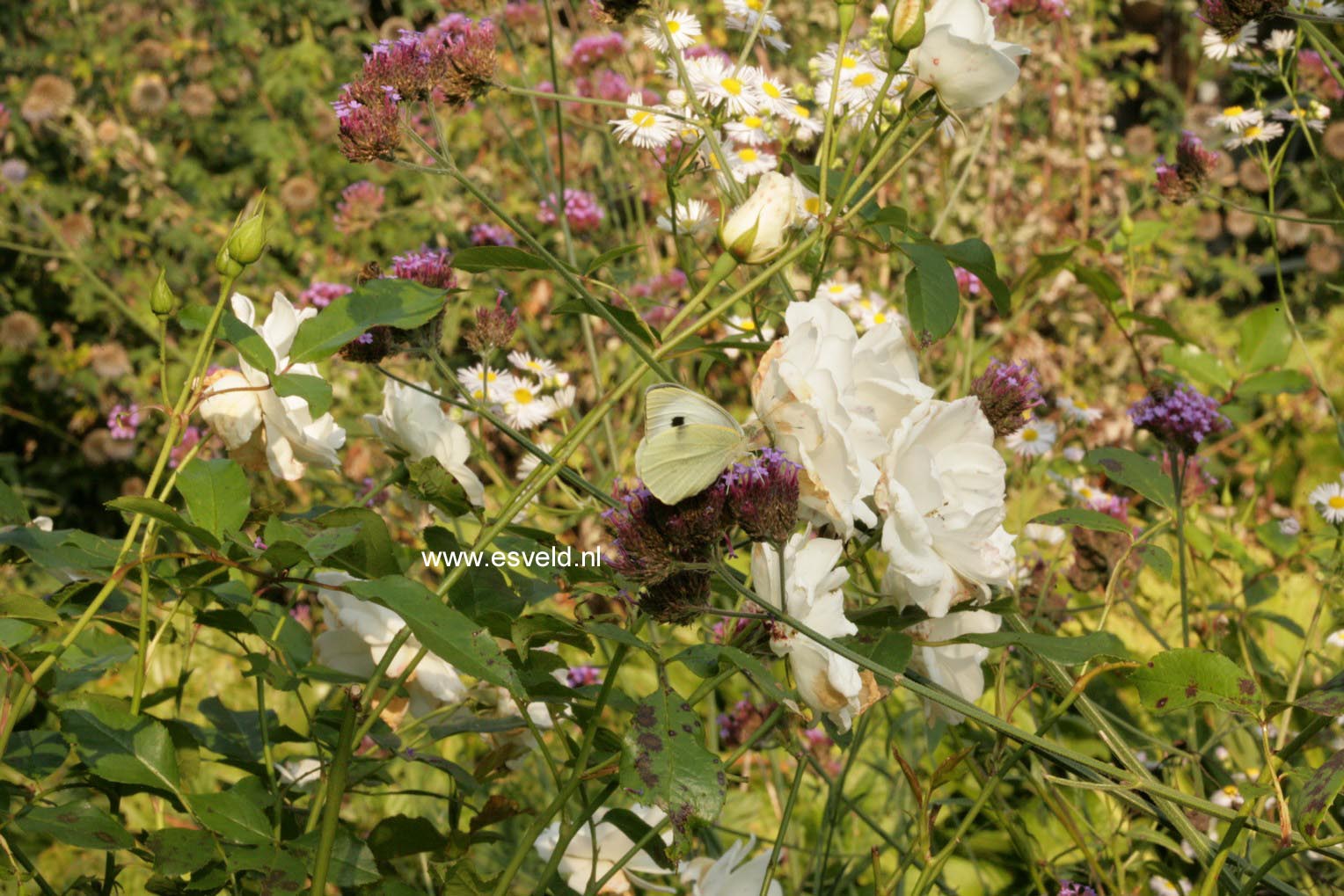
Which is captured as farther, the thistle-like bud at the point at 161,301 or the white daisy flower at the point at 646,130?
the white daisy flower at the point at 646,130

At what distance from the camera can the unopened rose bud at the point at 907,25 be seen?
0.84m

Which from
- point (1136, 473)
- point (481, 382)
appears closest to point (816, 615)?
point (1136, 473)

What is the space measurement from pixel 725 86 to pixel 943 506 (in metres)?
0.75

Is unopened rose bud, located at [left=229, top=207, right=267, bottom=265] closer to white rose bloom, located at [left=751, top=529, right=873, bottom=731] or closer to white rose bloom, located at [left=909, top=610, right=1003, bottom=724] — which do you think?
white rose bloom, located at [left=751, top=529, right=873, bottom=731]

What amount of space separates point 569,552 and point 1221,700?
0.46 m

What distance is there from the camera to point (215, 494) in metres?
0.80

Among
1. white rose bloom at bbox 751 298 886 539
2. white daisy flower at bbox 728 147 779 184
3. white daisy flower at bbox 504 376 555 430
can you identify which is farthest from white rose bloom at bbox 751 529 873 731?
white daisy flower at bbox 504 376 555 430

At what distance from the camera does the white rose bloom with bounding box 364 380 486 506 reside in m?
0.97

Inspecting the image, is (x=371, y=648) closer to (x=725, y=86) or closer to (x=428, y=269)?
(x=428, y=269)

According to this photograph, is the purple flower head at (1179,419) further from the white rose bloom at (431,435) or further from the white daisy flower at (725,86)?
the white rose bloom at (431,435)

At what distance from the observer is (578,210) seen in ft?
6.84

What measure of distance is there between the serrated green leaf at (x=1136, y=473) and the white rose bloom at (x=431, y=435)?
59 centimetres

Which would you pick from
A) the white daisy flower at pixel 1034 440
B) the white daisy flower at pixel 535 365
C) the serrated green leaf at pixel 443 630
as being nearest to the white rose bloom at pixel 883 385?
→ the serrated green leaf at pixel 443 630

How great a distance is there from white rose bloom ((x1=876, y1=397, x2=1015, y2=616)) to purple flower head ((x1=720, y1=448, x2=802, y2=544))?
59 millimetres
